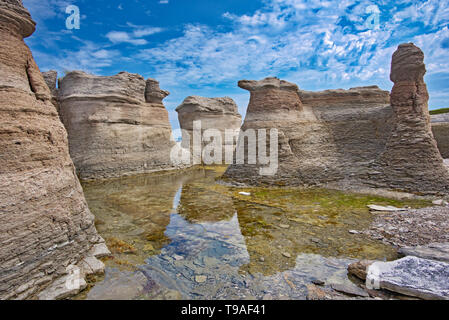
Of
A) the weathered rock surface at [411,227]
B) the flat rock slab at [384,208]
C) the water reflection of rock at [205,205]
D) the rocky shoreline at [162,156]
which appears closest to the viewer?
the rocky shoreline at [162,156]

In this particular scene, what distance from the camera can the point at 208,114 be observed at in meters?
24.0

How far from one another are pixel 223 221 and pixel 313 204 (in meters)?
3.39

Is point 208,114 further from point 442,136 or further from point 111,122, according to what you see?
point 442,136

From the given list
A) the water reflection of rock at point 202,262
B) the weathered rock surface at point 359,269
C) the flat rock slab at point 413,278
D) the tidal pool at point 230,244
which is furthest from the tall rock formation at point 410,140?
the water reflection of rock at point 202,262

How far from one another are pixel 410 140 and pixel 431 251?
6.42 metres

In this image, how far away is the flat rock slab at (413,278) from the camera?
125 inches

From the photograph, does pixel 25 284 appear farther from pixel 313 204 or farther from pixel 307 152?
pixel 307 152

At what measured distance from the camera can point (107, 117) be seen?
1416cm

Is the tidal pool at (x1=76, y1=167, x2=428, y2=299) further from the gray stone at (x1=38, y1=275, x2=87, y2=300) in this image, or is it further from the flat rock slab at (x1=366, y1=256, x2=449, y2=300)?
the flat rock slab at (x1=366, y1=256, x2=449, y2=300)

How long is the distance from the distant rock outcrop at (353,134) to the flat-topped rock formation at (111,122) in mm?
7077

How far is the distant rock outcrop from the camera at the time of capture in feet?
29.7

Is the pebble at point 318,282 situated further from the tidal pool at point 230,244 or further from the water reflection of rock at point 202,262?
the water reflection of rock at point 202,262

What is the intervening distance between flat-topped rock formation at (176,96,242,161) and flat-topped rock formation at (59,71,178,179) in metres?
6.12

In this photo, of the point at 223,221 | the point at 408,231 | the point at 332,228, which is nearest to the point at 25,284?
the point at 223,221
